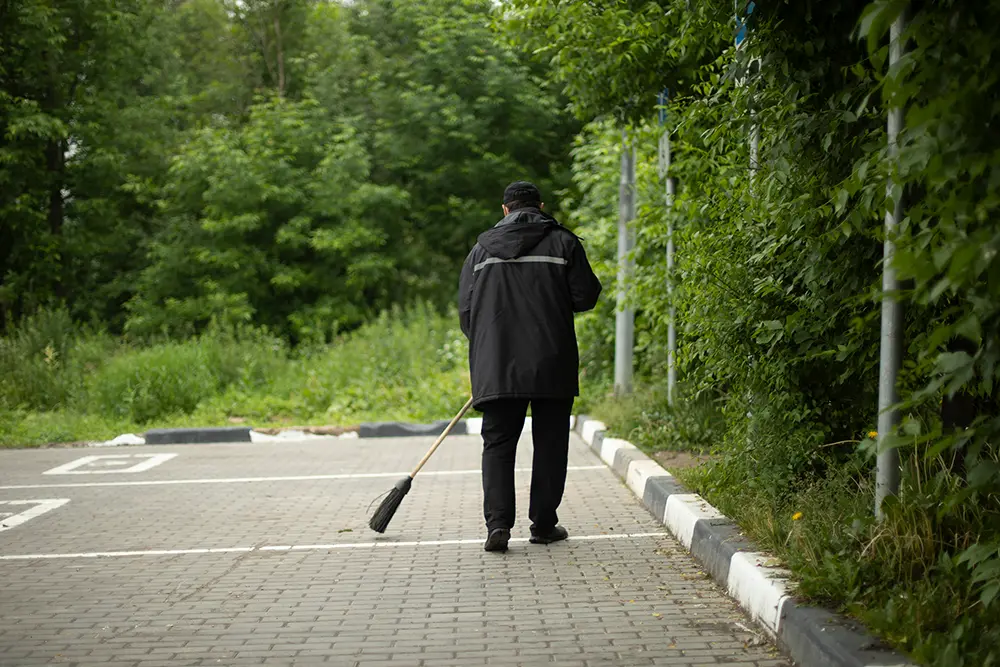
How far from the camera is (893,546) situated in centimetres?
413

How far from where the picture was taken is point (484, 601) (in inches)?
200

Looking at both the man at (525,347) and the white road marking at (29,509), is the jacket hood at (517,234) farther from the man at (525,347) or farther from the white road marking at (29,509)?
the white road marking at (29,509)

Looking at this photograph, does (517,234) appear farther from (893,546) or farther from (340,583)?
(893,546)

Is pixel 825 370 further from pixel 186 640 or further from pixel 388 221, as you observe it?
pixel 388 221

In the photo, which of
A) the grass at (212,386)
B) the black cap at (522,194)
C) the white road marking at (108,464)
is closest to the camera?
the black cap at (522,194)

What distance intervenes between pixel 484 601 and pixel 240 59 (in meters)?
28.4

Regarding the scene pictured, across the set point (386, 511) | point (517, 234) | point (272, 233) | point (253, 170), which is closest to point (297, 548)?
point (386, 511)

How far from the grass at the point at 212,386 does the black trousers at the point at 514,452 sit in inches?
288

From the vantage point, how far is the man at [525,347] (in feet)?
20.1

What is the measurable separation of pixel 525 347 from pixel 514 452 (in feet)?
2.11

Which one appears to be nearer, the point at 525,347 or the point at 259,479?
the point at 525,347

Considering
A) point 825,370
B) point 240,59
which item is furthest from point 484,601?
point 240,59

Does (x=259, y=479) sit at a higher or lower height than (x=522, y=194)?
lower

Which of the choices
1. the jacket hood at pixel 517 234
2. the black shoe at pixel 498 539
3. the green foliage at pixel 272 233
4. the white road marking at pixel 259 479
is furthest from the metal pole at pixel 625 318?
the green foliage at pixel 272 233
